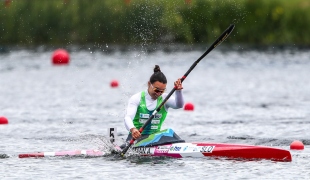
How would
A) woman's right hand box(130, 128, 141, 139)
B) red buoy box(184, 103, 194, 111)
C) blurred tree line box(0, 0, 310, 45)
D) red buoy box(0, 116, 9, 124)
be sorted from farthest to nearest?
blurred tree line box(0, 0, 310, 45)
red buoy box(184, 103, 194, 111)
red buoy box(0, 116, 9, 124)
woman's right hand box(130, 128, 141, 139)

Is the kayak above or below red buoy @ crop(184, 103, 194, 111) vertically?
below

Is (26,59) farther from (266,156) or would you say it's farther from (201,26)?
(266,156)

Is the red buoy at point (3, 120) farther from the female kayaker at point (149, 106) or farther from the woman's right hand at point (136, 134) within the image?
the woman's right hand at point (136, 134)

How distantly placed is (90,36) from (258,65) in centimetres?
846

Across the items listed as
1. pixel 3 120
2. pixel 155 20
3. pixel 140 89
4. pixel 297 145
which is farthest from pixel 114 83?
pixel 297 145

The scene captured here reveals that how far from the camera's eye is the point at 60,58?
36.3m

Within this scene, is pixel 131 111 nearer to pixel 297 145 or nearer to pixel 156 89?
pixel 156 89

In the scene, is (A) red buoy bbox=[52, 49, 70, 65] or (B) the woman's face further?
(A) red buoy bbox=[52, 49, 70, 65]

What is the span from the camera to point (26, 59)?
3869 centimetres

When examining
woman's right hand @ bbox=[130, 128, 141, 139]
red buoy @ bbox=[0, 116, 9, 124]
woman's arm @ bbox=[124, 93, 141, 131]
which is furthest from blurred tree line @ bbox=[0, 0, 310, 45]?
woman's right hand @ bbox=[130, 128, 141, 139]

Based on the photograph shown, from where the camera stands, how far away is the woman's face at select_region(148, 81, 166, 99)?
47.2ft

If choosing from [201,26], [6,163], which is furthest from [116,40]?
[6,163]

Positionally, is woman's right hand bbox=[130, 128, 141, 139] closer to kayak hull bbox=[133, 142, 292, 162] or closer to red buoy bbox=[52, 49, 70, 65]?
kayak hull bbox=[133, 142, 292, 162]

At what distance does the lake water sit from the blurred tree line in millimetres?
827
